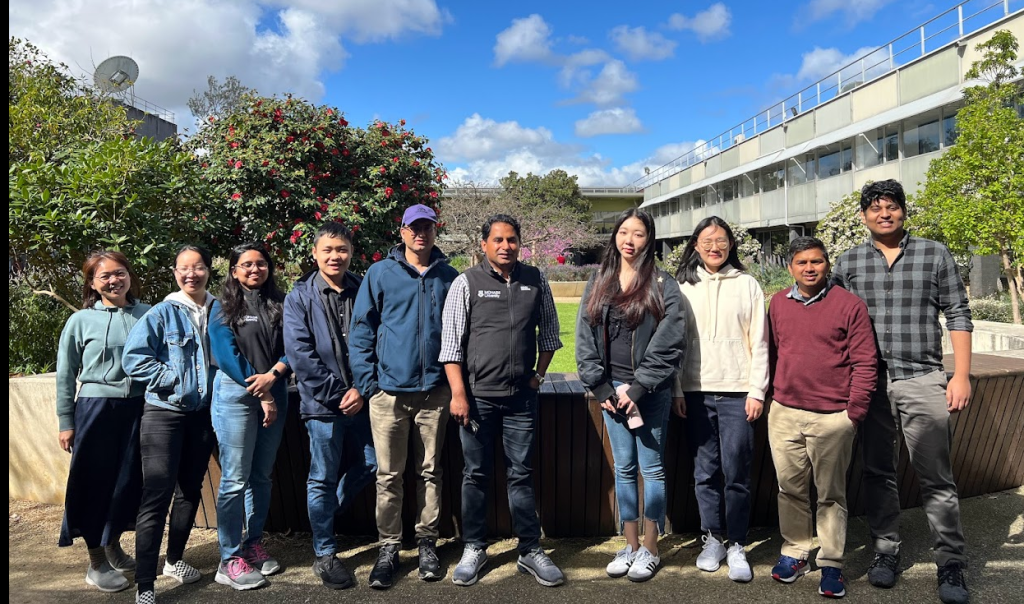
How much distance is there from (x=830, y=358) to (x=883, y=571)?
3.70 ft

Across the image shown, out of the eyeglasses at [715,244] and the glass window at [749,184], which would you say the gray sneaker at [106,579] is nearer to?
the eyeglasses at [715,244]

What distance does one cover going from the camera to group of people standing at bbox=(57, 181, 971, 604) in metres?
3.22

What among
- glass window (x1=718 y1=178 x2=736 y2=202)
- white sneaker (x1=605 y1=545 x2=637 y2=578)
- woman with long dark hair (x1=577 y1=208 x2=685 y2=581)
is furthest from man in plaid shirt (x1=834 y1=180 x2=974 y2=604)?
glass window (x1=718 y1=178 x2=736 y2=202)

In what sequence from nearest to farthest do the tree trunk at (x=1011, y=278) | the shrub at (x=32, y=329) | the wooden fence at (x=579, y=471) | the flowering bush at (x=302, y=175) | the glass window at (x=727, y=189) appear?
the wooden fence at (x=579, y=471), the shrub at (x=32, y=329), the flowering bush at (x=302, y=175), the tree trunk at (x=1011, y=278), the glass window at (x=727, y=189)

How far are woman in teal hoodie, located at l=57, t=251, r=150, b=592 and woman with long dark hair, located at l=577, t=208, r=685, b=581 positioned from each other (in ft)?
7.88

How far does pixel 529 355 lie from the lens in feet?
11.0

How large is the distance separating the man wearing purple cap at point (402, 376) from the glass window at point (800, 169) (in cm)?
2439

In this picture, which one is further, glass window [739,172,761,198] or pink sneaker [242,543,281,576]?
glass window [739,172,761,198]

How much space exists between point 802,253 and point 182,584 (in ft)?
11.9

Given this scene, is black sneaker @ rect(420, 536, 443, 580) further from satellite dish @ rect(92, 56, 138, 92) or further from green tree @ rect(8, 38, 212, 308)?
satellite dish @ rect(92, 56, 138, 92)

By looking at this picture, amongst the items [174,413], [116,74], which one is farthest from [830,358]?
[116,74]

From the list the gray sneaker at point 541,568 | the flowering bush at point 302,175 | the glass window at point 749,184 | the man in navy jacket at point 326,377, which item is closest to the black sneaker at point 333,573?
the man in navy jacket at point 326,377

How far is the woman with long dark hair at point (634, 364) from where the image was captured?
3295mm

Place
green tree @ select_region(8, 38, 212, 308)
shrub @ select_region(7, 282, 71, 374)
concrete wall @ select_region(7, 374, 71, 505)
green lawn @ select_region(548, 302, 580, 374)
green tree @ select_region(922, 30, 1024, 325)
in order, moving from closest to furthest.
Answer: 1. concrete wall @ select_region(7, 374, 71, 505)
2. green tree @ select_region(8, 38, 212, 308)
3. shrub @ select_region(7, 282, 71, 374)
4. green lawn @ select_region(548, 302, 580, 374)
5. green tree @ select_region(922, 30, 1024, 325)
